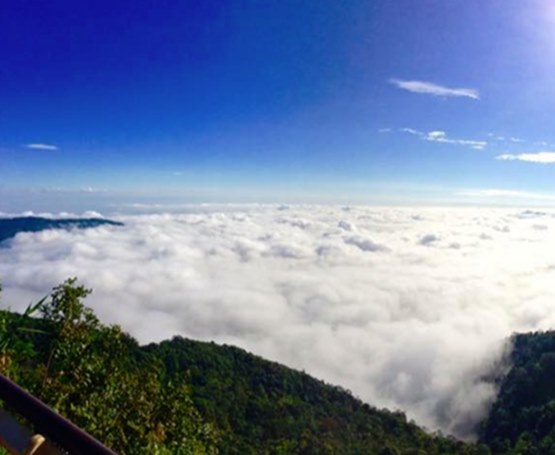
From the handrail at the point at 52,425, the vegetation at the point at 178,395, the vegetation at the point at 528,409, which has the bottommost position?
the vegetation at the point at 528,409

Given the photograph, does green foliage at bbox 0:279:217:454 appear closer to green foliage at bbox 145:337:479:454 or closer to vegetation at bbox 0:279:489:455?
vegetation at bbox 0:279:489:455

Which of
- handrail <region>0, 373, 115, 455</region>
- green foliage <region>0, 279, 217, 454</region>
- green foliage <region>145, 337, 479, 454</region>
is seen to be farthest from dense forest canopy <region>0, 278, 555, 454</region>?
handrail <region>0, 373, 115, 455</region>

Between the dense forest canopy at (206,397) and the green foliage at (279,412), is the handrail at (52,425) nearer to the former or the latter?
the dense forest canopy at (206,397)

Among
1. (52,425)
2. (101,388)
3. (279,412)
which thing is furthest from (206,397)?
(52,425)

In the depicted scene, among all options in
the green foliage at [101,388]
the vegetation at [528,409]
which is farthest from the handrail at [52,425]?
the vegetation at [528,409]

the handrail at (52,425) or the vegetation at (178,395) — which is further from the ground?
the handrail at (52,425)

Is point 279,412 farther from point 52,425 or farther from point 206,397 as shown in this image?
point 52,425

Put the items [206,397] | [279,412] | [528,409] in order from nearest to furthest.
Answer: [206,397] → [279,412] → [528,409]
